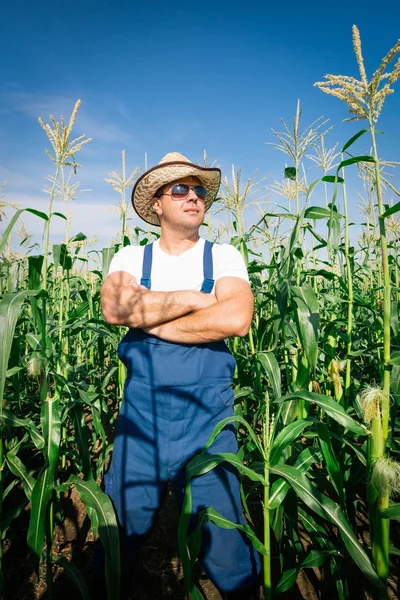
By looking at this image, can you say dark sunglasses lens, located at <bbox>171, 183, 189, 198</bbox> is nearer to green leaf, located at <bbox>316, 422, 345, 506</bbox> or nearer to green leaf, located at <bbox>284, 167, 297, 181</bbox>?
green leaf, located at <bbox>284, 167, 297, 181</bbox>

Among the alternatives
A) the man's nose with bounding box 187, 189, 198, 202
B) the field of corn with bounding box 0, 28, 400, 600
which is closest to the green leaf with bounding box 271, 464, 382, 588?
the field of corn with bounding box 0, 28, 400, 600

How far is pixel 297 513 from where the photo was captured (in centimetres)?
190

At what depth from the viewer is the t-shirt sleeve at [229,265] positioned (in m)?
2.22

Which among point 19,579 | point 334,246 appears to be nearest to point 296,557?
point 19,579

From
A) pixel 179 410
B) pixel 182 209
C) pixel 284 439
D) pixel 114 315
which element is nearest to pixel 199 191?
pixel 182 209

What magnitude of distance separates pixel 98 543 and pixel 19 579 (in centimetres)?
68

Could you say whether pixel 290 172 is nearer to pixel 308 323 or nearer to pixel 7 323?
pixel 308 323

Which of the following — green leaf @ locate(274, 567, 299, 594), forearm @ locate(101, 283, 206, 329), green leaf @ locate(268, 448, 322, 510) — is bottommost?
green leaf @ locate(274, 567, 299, 594)

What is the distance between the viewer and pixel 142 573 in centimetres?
235

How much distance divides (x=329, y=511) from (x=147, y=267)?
1674mm

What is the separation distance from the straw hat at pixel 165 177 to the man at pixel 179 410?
0.85m

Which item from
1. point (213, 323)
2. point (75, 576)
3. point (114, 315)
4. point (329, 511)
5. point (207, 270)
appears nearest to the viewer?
point (329, 511)

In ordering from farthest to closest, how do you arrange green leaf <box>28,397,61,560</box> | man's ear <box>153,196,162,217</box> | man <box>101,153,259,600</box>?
man's ear <box>153,196,162,217</box>
man <box>101,153,259,600</box>
green leaf <box>28,397,61,560</box>

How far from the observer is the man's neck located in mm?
2398
